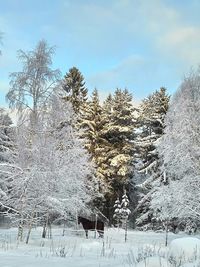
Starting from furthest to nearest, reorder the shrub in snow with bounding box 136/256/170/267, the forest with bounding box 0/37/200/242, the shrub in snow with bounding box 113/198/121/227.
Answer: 1. the shrub in snow with bounding box 113/198/121/227
2. the forest with bounding box 0/37/200/242
3. the shrub in snow with bounding box 136/256/170/267

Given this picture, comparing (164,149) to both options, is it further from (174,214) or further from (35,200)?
(35,200)

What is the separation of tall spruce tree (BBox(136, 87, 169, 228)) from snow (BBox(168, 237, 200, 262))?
24.1m

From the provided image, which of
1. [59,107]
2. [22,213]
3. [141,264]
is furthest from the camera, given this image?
[59,107]

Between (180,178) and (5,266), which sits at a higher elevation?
(180,178)

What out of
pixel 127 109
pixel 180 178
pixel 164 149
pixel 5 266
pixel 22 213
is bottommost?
pixel 5 266

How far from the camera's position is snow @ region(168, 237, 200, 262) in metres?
9.55

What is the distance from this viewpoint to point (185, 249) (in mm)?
9812

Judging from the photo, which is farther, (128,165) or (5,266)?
(128,165)

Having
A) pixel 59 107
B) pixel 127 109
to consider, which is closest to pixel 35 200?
pixel 59 107

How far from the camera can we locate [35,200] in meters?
19.8

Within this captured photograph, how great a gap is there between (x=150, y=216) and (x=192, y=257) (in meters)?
27.3

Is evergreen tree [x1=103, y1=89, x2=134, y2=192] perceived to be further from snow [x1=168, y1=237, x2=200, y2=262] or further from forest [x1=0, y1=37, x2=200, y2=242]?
snow [x1=168, y1=237, x2=200, y2=262]

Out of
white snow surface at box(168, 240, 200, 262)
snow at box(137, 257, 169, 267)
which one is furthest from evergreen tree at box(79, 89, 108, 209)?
snow at box(137, 257, 169, 267)

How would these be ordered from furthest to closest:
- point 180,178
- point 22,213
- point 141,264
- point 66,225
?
point 66,225 → point 180,178 → point 22,213 → point 141,264
